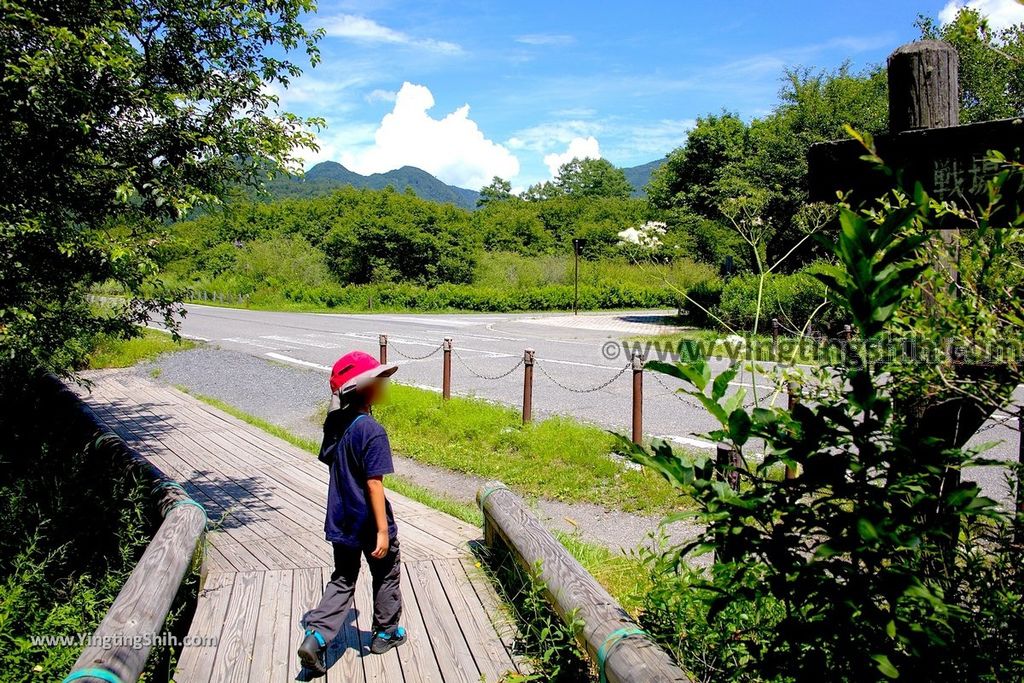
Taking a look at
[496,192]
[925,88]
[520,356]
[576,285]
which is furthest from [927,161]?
[496,192]

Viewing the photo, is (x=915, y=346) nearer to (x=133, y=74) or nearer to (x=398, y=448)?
(x=133, y=74)

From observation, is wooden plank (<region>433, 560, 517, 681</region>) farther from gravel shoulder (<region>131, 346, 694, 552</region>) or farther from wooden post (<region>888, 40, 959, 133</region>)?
wooden post (<region>888, 40, 959, 133</region>)

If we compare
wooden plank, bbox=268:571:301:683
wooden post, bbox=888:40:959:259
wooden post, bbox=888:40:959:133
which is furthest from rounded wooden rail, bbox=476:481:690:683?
wooden post, bbox=888:40:959:133

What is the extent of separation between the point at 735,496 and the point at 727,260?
15842 millimetres

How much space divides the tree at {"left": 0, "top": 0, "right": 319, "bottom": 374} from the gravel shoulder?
3286 mm

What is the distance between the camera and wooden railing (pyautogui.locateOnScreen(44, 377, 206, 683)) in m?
2.51

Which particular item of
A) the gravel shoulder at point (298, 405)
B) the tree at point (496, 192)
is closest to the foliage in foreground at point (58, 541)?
the gravel shoulder at point (298, 405)

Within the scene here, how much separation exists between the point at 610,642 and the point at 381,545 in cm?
120

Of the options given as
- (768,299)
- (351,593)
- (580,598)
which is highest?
(768,299)

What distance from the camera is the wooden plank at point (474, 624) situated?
10.9 ft

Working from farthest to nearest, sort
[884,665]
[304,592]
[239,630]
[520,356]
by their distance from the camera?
[520,356]
[304,592]
[239,630]
[884,665]

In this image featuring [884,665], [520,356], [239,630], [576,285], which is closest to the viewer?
[884,665]

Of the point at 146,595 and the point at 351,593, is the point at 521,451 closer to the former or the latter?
the point at 351,593

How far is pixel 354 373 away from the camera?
343 cm
